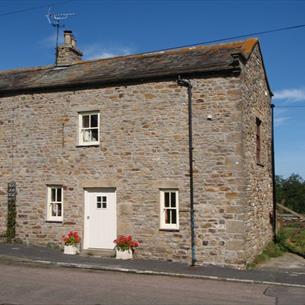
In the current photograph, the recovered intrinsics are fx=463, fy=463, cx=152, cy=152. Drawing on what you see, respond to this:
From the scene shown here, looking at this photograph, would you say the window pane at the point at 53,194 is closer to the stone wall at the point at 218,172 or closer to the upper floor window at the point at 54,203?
the upper floor window at the point at 54,203

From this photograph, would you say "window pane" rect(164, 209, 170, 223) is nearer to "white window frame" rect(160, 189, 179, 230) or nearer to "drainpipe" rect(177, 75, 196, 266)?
"white window frame" rect(160, 189, 179, 230)

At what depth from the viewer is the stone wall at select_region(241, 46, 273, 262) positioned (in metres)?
14.8

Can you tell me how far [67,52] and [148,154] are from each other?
6607mm

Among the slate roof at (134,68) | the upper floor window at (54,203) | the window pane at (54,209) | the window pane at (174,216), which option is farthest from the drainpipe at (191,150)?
the window pane at (54,209)

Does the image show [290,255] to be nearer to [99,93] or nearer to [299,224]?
[299,224]

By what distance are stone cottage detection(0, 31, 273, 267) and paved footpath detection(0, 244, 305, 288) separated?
725 millimetres

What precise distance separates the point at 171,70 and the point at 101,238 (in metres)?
6.23

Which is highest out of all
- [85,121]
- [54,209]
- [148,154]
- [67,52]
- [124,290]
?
[67,52]

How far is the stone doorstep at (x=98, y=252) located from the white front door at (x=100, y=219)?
0.40 ft

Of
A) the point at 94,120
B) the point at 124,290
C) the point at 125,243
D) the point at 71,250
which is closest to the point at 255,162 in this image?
the point at 125,243

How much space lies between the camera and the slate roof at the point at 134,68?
15141 mm

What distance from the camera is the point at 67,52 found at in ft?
62.9

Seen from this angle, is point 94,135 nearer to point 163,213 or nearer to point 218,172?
point 163,213

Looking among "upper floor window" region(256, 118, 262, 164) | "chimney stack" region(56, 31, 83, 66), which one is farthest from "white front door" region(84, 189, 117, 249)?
"chimney stack" region(56, 31, 83, 66)
